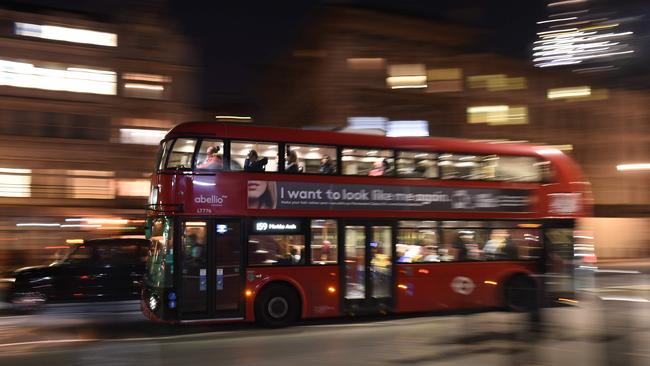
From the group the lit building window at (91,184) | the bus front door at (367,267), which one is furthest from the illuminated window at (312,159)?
the lit building window at (91,184)

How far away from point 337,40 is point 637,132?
2221 centimetres

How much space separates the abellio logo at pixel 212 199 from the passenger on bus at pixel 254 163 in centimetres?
78

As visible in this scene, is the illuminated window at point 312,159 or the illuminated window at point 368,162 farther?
the illuminated window at point 368,162

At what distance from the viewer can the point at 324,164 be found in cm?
1211

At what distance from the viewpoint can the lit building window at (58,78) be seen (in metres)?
30.7

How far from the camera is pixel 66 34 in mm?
32531

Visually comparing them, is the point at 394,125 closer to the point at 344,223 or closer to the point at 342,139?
the point at 342,139

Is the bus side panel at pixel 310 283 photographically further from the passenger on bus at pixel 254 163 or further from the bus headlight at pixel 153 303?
the passenger on bus at pixel 254 163

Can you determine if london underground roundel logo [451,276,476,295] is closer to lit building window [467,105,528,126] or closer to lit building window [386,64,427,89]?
lit building window [386,64,427,89]

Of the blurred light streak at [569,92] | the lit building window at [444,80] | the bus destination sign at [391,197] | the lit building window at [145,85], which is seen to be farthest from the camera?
the blurred light streak at [569,92]

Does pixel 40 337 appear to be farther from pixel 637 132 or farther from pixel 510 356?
pixel 637 132

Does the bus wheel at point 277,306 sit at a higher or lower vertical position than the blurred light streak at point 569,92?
lower

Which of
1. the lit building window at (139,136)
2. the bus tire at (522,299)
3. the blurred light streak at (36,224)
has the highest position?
the lit building window at (139,136)

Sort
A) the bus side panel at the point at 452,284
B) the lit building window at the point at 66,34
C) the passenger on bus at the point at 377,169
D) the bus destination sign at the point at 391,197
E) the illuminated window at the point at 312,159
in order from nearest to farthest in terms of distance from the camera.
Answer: the bus destination sign at the point at 391,197 < the illuminated window at the point at 312,159 < the passenger on bus at the point at 377,169 < the bus side panel at the point at 452,284 < the lit building window at the point at 66,34
